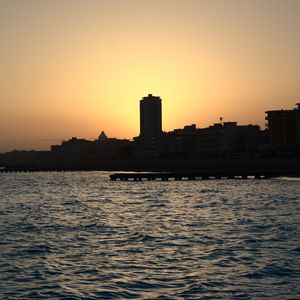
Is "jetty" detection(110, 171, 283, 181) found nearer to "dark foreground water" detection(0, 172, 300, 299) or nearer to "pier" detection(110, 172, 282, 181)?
"pier" detection(110, 172, 282, 181)

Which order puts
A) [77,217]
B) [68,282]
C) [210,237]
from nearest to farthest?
[68,282]
[210,237]
[77,217]

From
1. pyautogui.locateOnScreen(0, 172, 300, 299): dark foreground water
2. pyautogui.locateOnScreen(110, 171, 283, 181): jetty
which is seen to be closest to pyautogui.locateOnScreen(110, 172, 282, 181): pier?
pyautogui.locateOnScreen(110, 171, 283, 181): jetty

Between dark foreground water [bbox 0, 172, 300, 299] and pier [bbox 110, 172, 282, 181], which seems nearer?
dark foreground water [bbox 0, 172, 300, 299]

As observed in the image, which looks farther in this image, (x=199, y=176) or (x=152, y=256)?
(x=199, y=176)

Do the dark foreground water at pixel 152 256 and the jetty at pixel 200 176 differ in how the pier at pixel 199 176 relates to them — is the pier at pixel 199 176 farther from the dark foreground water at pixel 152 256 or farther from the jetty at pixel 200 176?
the dark foreground water at pixel 152 256

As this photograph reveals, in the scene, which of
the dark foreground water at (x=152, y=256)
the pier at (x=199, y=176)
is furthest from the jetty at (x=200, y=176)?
the dark foreground water at (x=152, y=256)

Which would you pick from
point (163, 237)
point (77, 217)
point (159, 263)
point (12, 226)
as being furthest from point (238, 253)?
point (77, 217)

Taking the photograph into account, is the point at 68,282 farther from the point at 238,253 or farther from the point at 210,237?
the point at 210,237

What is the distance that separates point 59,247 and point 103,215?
1860 cm

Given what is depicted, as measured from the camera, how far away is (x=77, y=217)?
1831 inches

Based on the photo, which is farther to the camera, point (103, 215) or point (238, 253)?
point (103, 215)

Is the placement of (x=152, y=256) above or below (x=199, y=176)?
below

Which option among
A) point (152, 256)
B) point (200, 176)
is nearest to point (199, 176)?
point (200, 176)

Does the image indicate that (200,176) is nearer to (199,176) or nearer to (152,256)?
(199,176)
